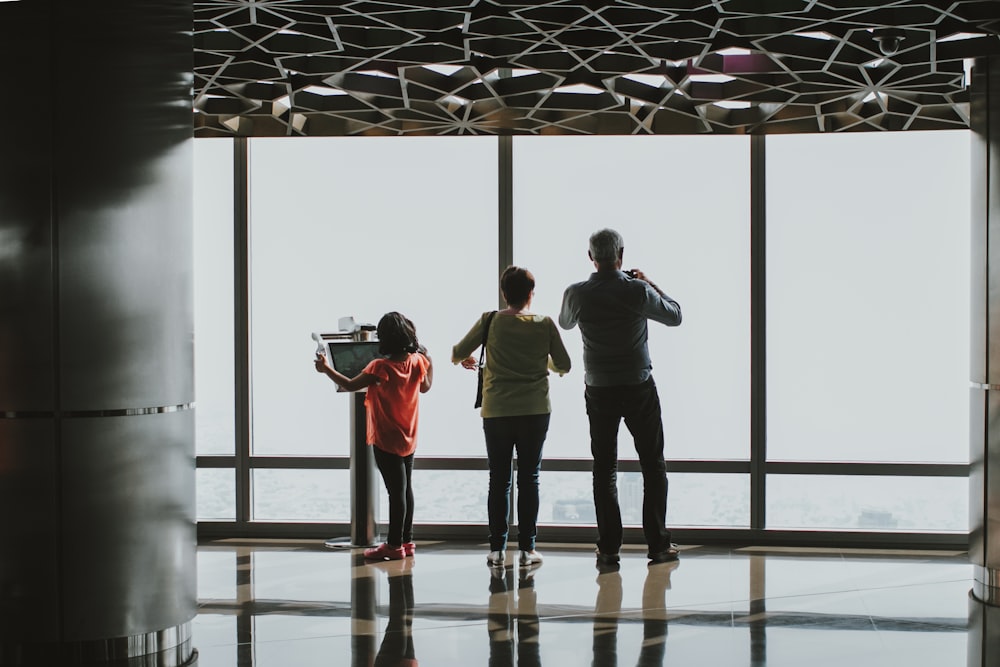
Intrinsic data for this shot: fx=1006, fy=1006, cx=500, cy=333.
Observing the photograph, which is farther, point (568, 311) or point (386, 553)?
point (386, 553)

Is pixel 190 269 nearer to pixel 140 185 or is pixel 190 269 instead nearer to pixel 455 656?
pixel 140 185

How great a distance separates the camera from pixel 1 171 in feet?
13.4

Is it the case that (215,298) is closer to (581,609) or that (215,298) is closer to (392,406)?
(392,406)

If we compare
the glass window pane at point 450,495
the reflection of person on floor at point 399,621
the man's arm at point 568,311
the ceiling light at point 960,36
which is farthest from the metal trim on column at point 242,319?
the ceiling light at point 960,36

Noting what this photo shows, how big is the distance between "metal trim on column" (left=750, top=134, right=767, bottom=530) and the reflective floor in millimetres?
497

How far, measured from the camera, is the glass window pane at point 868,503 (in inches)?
275

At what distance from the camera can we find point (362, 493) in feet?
22.6

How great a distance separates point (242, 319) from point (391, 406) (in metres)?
1.62

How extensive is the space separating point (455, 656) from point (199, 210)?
4335 mm

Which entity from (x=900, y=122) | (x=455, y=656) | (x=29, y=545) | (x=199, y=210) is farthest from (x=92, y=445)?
(x=900, y=122)

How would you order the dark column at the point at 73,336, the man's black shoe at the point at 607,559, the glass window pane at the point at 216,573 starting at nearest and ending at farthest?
the dark column at the point at 73,336, the glass window pane at the point at 216,573, the man's black shoe at the point at 607,559

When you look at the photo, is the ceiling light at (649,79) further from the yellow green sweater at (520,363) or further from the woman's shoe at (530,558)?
the woman's shoe at (530,558)

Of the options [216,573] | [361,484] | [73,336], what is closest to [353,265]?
[361,484]

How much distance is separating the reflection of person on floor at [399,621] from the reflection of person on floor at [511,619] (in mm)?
380
